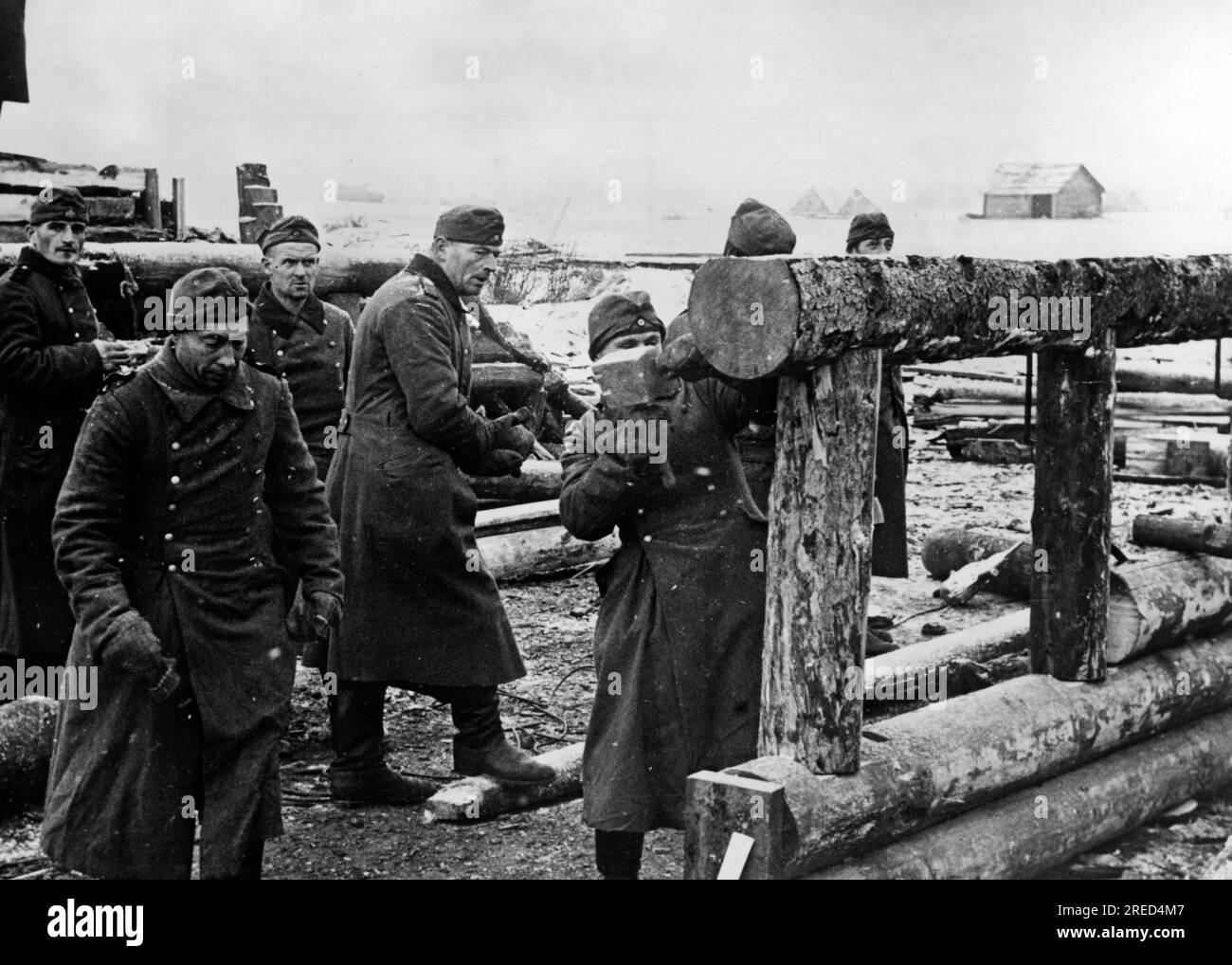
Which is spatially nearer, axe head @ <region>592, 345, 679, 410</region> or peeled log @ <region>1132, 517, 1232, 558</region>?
axe head @ <region>592, 345, 679, 410</region>

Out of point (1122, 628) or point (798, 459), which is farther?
point (1122, 628)

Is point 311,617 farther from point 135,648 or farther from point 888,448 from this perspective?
point 888,448

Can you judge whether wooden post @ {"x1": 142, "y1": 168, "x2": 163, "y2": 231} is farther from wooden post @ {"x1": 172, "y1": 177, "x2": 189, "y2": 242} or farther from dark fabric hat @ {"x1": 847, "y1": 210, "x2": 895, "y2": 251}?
dark fabric hat @ {"x1": 847, "y1": 210, "x2": 895, "y2": 251}

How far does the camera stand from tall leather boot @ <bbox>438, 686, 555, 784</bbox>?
16.7 ft

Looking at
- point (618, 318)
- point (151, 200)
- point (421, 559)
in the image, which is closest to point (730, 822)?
point (618, 318)

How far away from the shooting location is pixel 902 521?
25.5 ft

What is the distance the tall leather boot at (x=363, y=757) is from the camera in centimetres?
514

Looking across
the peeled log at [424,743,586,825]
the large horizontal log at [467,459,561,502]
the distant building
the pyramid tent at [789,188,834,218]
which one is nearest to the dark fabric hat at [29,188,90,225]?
the peeled log at [424,743,586,825]

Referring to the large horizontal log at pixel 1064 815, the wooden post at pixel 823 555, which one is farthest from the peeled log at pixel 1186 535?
the wooden post at pixel 823 555

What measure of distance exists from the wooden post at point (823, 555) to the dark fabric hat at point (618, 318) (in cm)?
50
